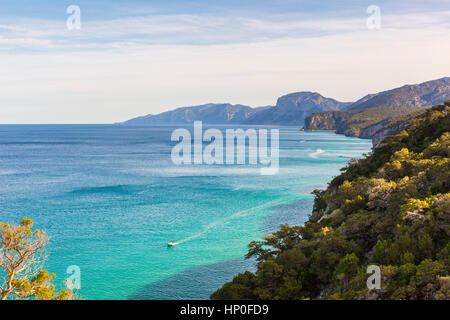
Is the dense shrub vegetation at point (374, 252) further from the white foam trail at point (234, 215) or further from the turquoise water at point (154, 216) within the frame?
the white foam trail at point (234, 215)

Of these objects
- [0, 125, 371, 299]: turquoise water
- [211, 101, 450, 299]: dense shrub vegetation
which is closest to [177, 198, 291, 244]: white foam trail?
[0, 125, 371, 299]: turquoise water

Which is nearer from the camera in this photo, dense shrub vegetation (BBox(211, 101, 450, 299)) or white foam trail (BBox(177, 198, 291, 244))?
dense shrub vegetation (BBox(211, 101, 450, 299))

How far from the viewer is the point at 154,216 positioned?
52.8 meters

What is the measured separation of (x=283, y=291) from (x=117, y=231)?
3300cm

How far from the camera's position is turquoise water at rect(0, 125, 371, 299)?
1344 inches

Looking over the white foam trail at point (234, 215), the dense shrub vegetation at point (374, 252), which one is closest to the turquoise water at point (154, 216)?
the white foam trail at point (234, 215)

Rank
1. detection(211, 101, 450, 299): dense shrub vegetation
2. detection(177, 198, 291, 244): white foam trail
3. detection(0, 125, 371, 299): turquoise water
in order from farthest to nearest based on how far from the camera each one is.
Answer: detection(177, 198, 291, 244): white foam trail < detection(0, 125, 371, 299): turquoise water < detection(211, 101, 450, 299): dense shrub vegetation

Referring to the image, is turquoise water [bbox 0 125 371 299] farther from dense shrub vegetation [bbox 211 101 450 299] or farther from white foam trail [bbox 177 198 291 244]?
dense shrub vegetation [bbox 211 101 450 299]

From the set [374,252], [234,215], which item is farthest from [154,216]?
[374,252]

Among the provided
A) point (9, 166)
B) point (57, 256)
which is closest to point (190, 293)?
point (57, 256)

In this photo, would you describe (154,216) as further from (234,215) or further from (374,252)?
(374,252)

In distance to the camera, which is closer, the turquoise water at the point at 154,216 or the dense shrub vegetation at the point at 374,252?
the dense shrub vegetation at the point at 374,252

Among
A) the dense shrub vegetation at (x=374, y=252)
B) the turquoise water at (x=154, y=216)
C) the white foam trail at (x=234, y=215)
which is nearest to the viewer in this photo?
the dense shrub vegetation at (x=374, y=252)

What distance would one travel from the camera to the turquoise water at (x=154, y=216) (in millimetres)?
34125
